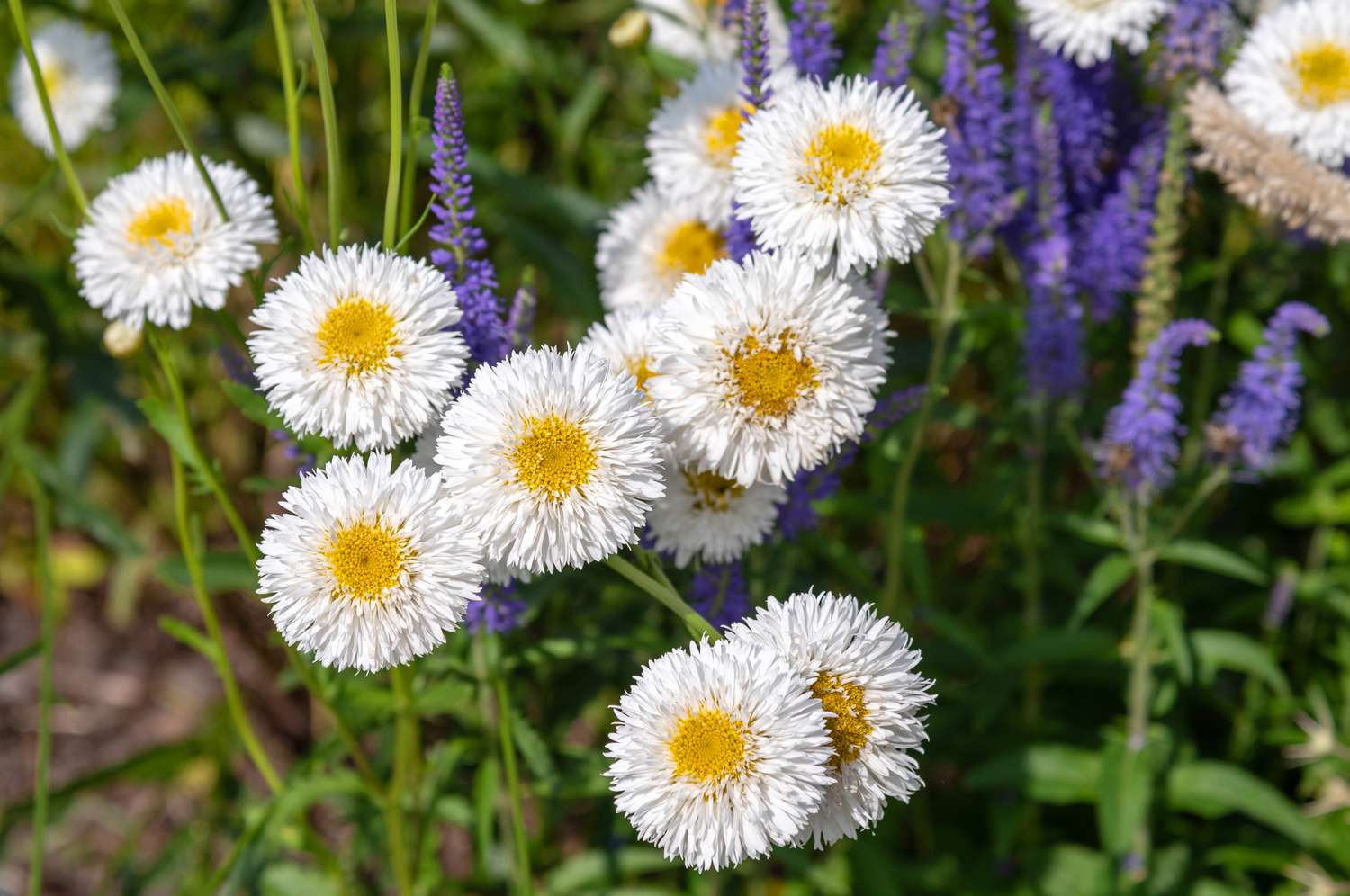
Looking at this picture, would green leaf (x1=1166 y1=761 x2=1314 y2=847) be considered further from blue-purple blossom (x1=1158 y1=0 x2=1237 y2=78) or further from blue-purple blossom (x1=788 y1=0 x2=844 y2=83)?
blue-purple blossom (x1=788 y1=0 x2=844 y2=83)

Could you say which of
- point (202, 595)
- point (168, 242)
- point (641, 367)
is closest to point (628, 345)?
point (641, 367)

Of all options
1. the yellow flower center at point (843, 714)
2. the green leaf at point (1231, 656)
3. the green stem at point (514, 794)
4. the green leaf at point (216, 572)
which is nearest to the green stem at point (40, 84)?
the green leaf at point (216, 572)

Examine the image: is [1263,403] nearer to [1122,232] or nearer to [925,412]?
[1122,232]

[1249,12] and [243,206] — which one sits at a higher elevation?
[1249,12]

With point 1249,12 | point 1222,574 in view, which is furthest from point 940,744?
point 1249,12

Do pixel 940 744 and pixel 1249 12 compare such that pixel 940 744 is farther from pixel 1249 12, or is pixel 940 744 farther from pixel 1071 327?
pixel 1249 12

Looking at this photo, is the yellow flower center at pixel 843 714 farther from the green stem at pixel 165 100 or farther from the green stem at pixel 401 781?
the green stem at pixel 165 100

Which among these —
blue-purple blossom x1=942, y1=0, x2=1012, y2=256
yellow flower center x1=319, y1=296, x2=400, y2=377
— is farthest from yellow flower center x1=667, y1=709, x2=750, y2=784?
blue-purple blossom x1=942, y1=0, x2=1012, y2=256
